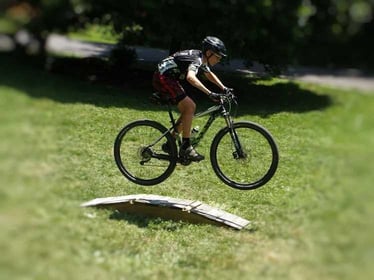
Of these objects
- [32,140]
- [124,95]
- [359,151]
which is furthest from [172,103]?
[359,151]

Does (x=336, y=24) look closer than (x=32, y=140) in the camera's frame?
Yes

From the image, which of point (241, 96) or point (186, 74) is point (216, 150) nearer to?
point (186, 74)

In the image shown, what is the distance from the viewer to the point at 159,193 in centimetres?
530

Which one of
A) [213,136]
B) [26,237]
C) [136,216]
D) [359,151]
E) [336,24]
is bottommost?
[136,216]

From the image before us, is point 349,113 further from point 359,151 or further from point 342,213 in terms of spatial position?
point 342,213

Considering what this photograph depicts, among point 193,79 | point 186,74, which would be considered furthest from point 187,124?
point 193,79

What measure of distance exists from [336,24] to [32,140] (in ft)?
3.70

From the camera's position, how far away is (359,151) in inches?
66.8

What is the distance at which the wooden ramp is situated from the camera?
452 centimetres

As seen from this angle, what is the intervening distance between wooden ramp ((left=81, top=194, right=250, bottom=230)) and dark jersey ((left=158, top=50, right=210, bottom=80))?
111 centimetres

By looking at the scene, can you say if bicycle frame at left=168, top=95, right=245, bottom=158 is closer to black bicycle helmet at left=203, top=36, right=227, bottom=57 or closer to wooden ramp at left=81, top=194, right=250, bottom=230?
black bicycle helmet at left=203, top=36, right=227, bottom=57

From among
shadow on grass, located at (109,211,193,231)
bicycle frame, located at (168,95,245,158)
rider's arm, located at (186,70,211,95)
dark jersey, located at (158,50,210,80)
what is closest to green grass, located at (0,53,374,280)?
shadow on grass, located at (109,211,193,231)

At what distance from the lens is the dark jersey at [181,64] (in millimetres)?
4609

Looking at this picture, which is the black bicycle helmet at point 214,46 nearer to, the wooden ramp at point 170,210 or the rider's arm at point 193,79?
the rider's arm at point 193,79
